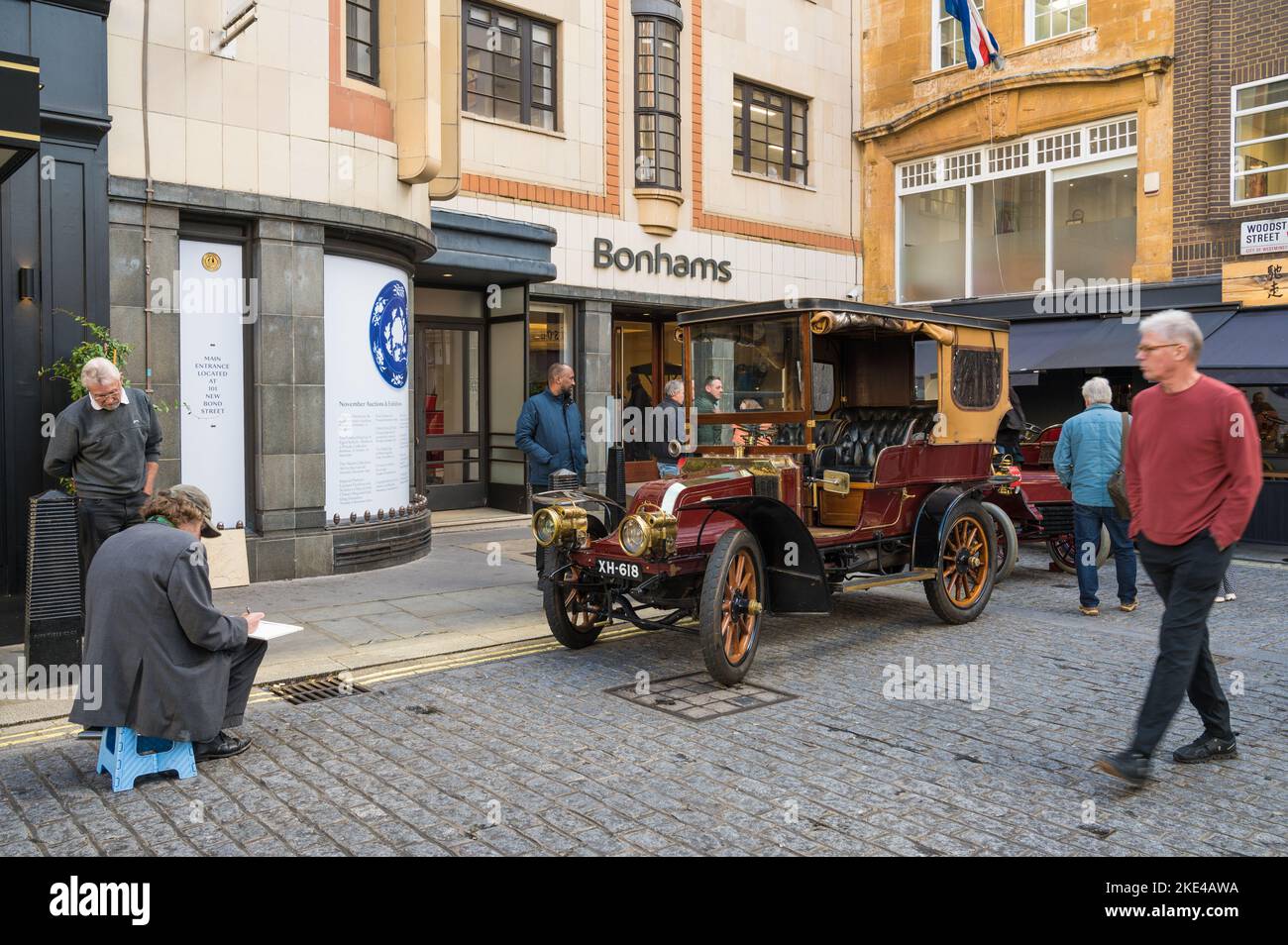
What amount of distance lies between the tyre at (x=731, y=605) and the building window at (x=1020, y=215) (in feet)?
45.6

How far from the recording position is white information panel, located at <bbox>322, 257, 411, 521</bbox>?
10.8 meters

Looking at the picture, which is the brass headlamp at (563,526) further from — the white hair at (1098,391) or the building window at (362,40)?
the building window at (362,40)

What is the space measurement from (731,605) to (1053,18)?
16381mm

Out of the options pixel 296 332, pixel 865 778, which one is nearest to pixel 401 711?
pixel 865 778

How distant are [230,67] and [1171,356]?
8.64 meters

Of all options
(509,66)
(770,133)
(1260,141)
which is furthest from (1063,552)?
(770,133)

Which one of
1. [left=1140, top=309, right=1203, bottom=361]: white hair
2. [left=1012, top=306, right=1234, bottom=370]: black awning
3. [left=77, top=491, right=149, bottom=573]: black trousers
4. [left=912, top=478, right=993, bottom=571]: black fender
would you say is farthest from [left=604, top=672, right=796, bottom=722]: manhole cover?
[left=1012, top=306, right=1234, bottom=370]: black awning

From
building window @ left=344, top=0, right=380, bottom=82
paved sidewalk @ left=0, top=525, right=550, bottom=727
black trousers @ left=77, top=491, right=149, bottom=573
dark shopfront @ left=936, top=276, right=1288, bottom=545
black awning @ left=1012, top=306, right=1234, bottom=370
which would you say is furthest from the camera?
black awning @ left=1012, top=306, right=1234, bottom=370

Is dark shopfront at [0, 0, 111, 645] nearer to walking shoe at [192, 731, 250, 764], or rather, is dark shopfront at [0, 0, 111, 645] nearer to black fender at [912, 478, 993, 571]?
walking shoe at [192, 731, 250, 764]

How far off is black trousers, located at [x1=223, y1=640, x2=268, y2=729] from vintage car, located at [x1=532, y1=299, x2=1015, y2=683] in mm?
2173

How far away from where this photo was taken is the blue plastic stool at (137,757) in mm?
4750

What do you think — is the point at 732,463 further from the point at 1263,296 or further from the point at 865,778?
Answer: the point at 1263,296

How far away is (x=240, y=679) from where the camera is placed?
525cm

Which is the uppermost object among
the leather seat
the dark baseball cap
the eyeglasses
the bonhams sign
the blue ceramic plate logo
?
the bonhams sign
